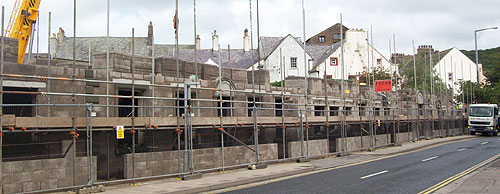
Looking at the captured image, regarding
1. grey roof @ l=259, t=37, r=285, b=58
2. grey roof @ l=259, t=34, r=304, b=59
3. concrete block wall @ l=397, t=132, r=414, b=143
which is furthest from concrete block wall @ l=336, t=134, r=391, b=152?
grey roof @ l=259, t=37, r=285, b=58

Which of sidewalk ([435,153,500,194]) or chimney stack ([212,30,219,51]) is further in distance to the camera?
chimney stack ([212,30,219,51])

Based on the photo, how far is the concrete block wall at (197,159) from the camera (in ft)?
45.2

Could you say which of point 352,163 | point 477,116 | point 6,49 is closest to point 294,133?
point 352,163

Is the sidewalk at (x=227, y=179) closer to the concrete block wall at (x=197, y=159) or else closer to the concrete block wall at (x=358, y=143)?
the concrete block wall at (x=197, y=159)

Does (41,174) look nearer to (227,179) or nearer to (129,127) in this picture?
(129,127)

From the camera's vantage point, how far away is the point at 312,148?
22062 millimetres

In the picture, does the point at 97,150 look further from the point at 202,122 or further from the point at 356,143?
the point at 356,143

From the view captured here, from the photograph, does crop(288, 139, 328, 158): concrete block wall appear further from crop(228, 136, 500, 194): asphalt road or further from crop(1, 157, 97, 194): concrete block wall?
crop(1, 157, 97, 194): concrete block wall

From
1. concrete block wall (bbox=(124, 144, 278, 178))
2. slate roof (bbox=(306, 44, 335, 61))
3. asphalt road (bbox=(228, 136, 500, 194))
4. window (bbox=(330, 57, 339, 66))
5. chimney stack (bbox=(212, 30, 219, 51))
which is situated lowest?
asphalt road (bbox=(228, 136, 500, 194))

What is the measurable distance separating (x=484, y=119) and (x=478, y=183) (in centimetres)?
3486

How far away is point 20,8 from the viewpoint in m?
21.5

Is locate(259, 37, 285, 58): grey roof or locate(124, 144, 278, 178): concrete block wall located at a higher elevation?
locate(259, 37, 285, 58): grey roof

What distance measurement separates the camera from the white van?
4391 centimetres

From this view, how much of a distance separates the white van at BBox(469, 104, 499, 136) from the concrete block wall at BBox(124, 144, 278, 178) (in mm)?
32975
